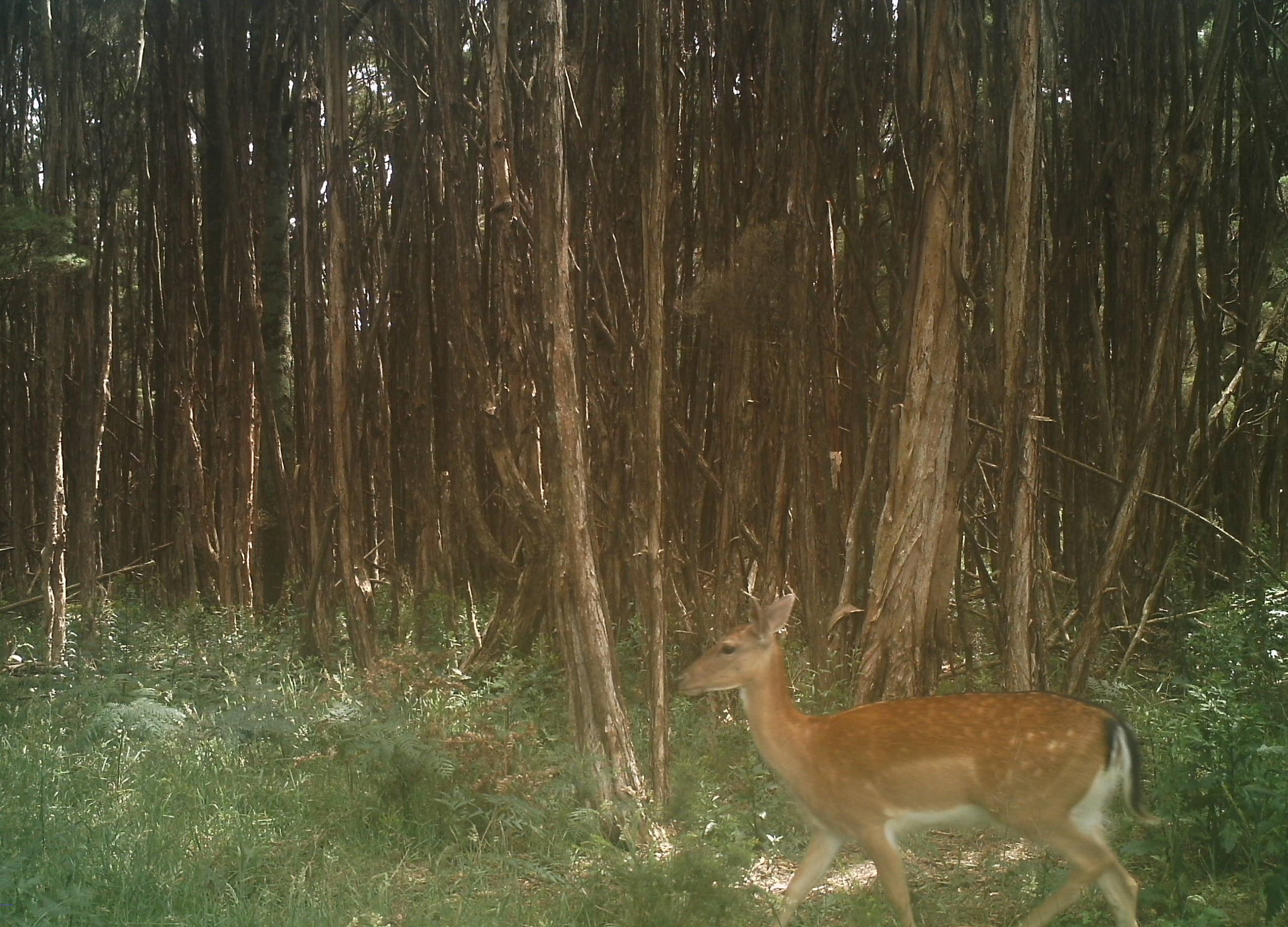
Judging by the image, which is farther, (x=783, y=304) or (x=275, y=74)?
(x=275, y=74)

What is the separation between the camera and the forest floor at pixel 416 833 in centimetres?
385

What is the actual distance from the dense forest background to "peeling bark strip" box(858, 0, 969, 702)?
2 centimetres

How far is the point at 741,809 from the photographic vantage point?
5227 mm

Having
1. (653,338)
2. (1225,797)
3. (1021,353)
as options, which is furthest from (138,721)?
(1225,797)

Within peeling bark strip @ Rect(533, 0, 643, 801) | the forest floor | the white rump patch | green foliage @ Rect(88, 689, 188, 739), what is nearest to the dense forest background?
peeling bark strip @ Rect(533, 0, 643, 801)

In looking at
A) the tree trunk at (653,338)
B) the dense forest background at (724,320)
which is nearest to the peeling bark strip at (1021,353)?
the dense forest background at (724,320)

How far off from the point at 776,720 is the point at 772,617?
1.30 feet

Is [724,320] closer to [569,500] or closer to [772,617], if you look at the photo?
[569,500]

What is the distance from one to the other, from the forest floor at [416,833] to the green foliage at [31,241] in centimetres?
241

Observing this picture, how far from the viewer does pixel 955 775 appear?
13.0 feet

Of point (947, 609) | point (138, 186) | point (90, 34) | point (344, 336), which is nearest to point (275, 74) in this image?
point (90, 34)

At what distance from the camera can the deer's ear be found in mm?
4508

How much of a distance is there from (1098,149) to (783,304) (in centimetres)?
290

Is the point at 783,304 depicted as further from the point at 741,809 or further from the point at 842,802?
the point at 842,802
